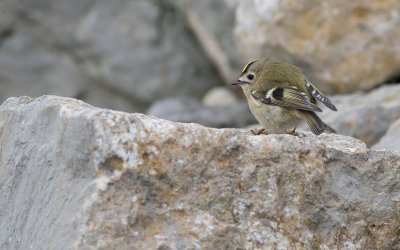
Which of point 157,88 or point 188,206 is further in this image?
point 157,88

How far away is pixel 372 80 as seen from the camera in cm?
998

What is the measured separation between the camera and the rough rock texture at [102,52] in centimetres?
1199

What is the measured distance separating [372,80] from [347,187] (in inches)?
210

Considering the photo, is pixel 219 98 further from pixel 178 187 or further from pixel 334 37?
pixel 178 187

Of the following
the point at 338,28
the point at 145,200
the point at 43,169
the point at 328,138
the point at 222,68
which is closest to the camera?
the point at 145,200

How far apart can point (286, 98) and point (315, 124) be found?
44 cm

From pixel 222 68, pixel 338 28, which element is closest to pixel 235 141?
pixel 338 28

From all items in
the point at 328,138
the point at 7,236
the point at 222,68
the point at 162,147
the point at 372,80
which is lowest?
the point at 7,236

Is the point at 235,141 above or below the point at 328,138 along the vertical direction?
below

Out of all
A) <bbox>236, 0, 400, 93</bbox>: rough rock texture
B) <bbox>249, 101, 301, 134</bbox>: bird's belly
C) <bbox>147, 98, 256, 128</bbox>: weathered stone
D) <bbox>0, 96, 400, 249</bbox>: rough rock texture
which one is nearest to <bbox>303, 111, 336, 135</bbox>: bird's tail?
<bbox>249, 101, 301, 134</bbox>: bird's belly

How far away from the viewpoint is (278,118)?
683cm

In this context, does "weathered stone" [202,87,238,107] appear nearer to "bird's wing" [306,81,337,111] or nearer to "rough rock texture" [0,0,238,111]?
"rough rock texture" [0,0,238,111]

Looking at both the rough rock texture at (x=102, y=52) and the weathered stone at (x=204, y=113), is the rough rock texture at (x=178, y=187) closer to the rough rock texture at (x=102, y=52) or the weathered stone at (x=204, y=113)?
the weathered stone at (x=204, y=113)

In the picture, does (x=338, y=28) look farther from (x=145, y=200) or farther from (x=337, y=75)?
(x=145, y=200)
